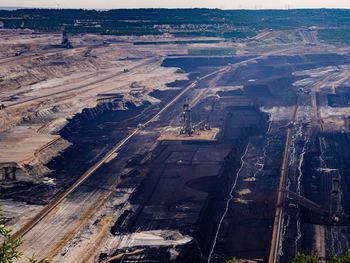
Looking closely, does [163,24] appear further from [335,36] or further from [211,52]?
[335,36]

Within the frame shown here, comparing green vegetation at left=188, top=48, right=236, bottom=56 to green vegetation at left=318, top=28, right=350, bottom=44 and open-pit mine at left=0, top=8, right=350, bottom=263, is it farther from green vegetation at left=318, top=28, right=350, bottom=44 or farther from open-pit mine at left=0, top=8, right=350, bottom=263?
green vegetation at left=318, top=28, right=350, bottom=44

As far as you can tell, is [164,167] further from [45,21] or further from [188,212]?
[45,21]

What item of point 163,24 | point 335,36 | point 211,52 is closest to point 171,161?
point 211,52

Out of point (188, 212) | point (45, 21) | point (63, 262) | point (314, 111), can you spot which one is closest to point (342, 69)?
point (314, 111)

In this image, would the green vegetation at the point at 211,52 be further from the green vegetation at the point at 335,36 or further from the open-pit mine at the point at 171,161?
the green vegetation at the point at 335,36

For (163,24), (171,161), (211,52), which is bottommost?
(171,161)

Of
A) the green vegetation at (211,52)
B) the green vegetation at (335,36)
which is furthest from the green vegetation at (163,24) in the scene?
the green vegetation at (211,52)

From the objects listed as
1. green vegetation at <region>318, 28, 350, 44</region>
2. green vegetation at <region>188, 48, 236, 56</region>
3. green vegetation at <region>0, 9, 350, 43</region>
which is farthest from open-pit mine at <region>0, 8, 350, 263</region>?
green vegetation at <region>0, 9, 350, 43</region>
